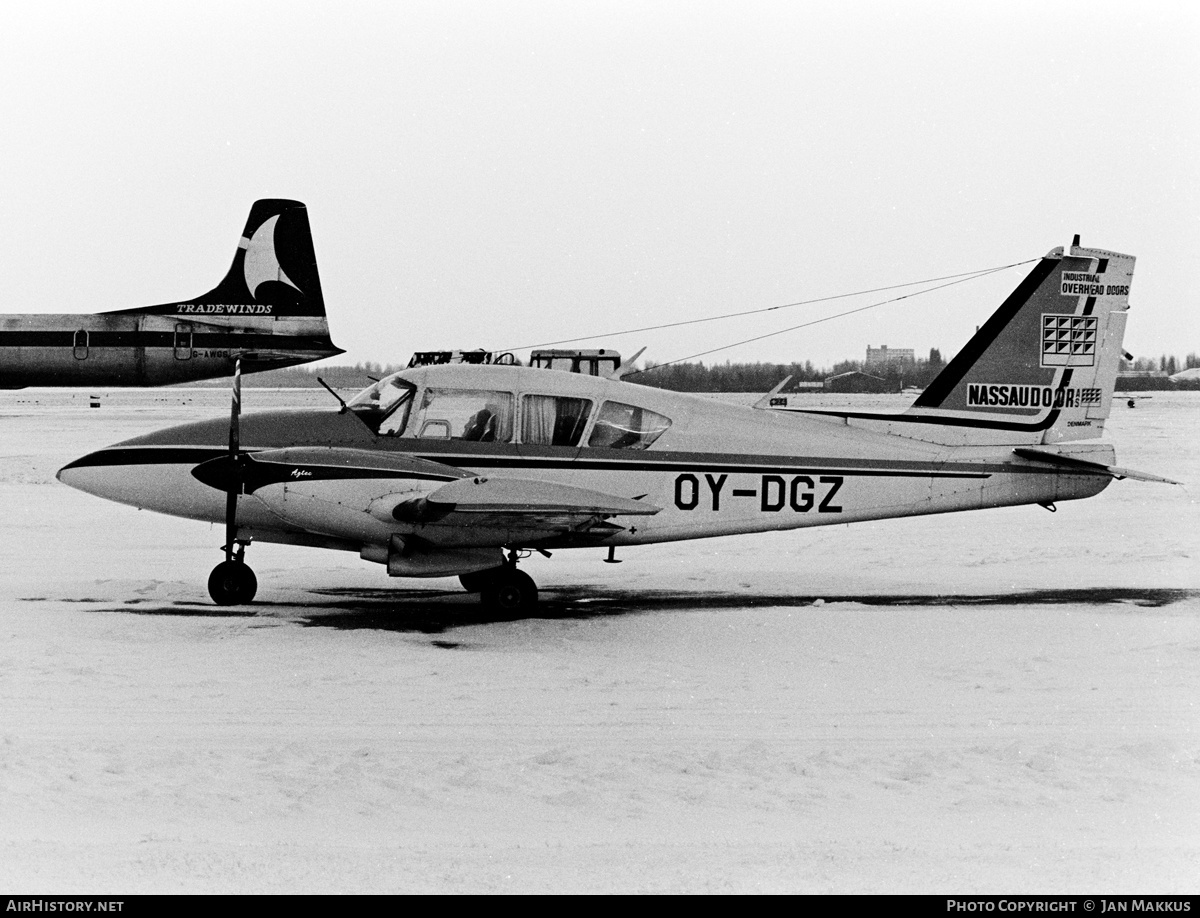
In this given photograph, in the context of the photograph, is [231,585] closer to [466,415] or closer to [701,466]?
[466,415]

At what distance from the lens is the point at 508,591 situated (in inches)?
435

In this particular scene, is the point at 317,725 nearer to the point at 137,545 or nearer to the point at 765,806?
the point at 765,806

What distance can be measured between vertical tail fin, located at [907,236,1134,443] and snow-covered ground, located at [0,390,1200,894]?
5.96 ft

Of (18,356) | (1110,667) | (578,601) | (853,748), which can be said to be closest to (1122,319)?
(1110,667)

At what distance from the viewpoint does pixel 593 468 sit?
11.6m

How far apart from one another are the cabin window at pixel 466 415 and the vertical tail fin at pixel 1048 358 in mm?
4325

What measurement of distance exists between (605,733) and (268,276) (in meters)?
29.6

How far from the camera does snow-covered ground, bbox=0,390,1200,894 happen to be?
5363 millimetres

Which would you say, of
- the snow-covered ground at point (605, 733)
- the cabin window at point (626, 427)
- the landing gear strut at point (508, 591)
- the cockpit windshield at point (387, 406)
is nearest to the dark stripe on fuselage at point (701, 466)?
the cabin window at point (626, 427)

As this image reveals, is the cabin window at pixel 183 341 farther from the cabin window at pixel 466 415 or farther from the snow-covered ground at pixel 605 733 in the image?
the cabin window at pixel 466 415

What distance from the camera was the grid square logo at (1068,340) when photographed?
40.3 feet

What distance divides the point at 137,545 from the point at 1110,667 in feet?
38.4

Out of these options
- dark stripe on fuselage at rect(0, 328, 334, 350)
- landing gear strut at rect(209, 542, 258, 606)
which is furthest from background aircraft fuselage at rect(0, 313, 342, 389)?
landing gear strut at rect(209, 542, 258, 606)
